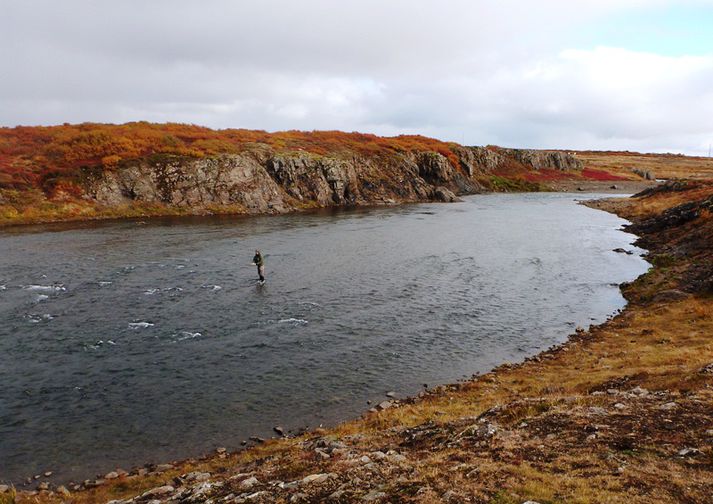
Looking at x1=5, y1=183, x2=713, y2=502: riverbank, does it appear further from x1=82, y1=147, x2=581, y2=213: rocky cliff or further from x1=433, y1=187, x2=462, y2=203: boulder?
x1=433, y1=187, x2=462, y2=203: boulder

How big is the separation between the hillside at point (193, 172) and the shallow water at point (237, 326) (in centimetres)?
1692

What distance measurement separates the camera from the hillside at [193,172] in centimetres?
7412

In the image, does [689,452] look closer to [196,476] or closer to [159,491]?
[196,476]

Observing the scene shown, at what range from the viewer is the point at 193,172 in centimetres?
8462

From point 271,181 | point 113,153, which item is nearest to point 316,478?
point 271,181

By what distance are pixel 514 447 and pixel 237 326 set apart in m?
20.3

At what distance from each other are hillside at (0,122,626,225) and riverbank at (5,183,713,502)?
68592 millimetres

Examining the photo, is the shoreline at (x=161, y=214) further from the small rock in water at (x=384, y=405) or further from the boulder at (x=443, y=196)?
the small rock in water at (x=384, y=405)

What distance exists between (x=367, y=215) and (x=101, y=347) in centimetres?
6310

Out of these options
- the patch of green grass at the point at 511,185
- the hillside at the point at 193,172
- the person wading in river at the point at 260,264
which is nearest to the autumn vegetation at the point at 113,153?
the hillside at the point at 193,172

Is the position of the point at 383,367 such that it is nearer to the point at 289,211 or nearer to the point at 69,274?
the point at 69,274

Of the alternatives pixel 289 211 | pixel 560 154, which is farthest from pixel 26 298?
pixel 560 154

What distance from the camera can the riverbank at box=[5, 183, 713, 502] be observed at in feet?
32.2

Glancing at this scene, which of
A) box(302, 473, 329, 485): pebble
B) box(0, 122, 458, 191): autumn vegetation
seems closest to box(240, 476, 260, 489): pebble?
box(302, 473, 329, 485): pebble
